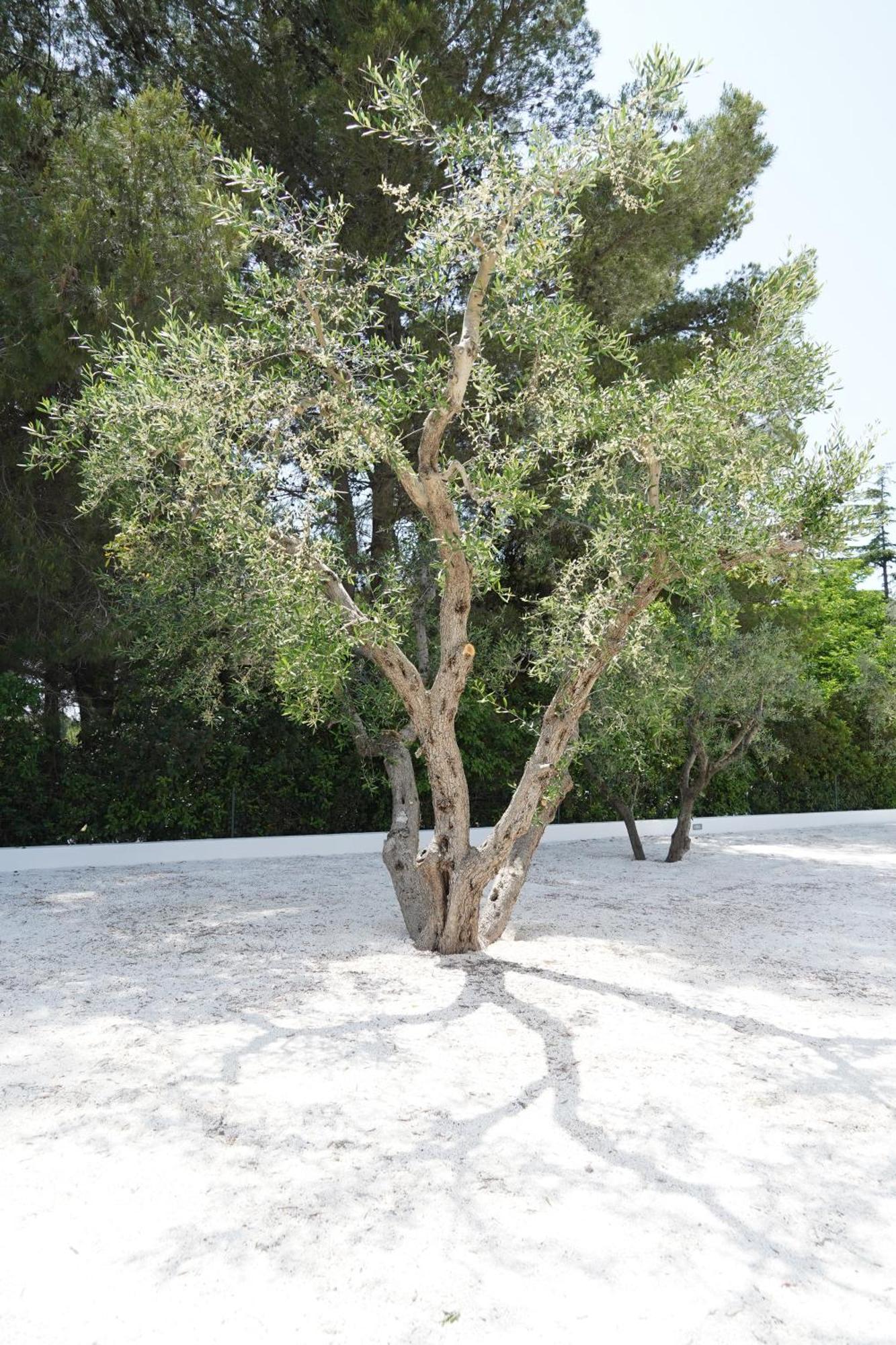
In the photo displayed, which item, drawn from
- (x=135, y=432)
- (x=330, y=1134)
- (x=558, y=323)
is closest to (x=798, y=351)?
(x=558, y=323)

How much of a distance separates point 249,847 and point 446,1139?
9.33 m

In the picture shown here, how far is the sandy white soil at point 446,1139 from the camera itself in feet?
9.39

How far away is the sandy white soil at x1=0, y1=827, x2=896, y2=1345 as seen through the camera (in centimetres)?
286

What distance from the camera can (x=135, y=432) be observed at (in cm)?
632

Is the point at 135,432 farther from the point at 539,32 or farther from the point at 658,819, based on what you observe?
the point at 658,819

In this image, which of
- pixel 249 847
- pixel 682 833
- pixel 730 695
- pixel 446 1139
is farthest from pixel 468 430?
pixel 249 847

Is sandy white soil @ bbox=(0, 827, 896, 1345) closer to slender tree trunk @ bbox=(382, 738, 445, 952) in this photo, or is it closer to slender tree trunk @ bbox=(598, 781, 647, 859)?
slender tree trunk @ bbox=(382, 738, 445, 952)

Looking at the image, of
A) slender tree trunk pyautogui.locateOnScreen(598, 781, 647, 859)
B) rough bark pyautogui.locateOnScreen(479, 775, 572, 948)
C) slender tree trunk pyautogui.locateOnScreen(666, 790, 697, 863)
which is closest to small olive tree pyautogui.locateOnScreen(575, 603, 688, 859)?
slender tree trunk pyautogui.locateOnScreen(598, 781, 647, 859)

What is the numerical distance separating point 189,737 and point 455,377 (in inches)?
302

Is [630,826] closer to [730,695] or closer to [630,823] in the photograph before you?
[630,823]

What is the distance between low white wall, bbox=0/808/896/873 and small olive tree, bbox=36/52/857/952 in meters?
5.80

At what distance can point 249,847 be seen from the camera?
42.6ft

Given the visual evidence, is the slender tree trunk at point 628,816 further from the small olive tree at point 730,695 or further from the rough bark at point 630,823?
the small olive tree at point 730,695

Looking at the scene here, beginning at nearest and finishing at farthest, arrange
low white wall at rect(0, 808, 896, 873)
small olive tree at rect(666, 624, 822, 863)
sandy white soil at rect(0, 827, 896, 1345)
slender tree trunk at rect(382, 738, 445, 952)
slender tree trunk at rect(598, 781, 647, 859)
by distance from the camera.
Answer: sandy white soil at rect(0, 827, 896, 1345) < slender tree trunk at rect(382, 738, 445, 952) < small olive tree at rect(666, 624, 822, 863) < low white wall at rect(0, 808, 896, 873) < slender tree trunk at rect(598, 781, 647, 859)
